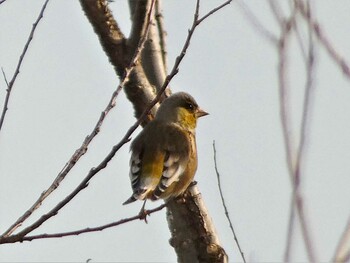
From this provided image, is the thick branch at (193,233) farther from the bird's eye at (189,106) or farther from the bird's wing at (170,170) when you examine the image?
the bird's eye at (189,106)

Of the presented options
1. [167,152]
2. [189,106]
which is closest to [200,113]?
[189,106]

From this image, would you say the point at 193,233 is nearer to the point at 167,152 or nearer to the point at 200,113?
the point at 167,152

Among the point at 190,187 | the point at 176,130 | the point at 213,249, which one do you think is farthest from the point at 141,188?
the point at 176,130

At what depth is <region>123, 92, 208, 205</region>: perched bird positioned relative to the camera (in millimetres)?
6395

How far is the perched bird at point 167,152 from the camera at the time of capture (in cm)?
639

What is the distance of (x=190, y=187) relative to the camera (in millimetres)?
6375

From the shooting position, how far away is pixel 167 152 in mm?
6945

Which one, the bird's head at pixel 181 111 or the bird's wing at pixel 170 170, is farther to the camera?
the bird's head at pixel 181 111

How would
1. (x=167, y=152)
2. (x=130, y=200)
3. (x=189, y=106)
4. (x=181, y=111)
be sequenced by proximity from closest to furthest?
(x=130, y=200)
(x=167, y=152)
(x=181, y=111)
(x=189, y=106)

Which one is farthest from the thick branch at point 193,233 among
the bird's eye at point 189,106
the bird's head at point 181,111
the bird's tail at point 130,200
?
the bird's eye at point 189,106

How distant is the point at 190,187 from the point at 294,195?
11.0ft

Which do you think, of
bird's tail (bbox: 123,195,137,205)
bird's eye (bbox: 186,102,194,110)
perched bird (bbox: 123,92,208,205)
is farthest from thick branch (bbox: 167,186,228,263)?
bird's eye (bbox: 186,102,194,110)

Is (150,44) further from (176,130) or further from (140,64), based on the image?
(176,130)

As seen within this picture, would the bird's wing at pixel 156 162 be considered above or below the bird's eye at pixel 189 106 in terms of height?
below
